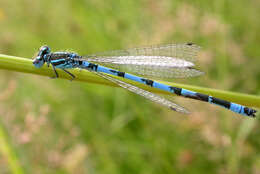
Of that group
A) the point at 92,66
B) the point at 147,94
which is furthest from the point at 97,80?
the point at 92,66

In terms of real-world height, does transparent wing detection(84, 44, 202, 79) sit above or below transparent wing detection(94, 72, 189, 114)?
above

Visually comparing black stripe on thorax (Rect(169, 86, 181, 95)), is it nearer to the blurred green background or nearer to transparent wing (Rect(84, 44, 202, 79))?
transparent wing (Rect(84, 44, 202, 79))

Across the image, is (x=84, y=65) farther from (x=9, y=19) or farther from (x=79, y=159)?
(x=9, y=19)

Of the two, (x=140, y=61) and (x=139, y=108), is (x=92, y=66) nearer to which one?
(x=140, y=61)

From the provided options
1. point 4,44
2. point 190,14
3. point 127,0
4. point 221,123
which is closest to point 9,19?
point 4,44

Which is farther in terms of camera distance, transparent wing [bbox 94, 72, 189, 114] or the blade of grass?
transparent wing [bbox 94, 72, 189, 114]

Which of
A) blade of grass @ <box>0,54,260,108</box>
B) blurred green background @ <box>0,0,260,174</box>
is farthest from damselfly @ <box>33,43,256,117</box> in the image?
blade of grass @ <box>0,54,260,108</box>

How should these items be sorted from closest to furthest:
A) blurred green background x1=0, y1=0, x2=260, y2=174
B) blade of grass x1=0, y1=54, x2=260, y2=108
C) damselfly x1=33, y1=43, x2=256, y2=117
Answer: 1. blade of grass x1=0, y1=54, x2=260, y2=108
2. damselfly x1=33, y1=43, x2=256, y2=117
3. blurred green background x1=0, y1=0, x2=260, y2=174

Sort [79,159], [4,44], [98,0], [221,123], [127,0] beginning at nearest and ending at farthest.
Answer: [79,159] → [221,123] → [127,0] → [98,0] → [4,44]
